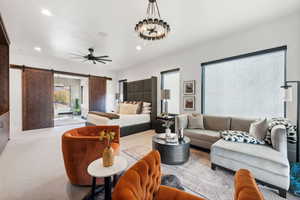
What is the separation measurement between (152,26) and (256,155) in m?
2.62

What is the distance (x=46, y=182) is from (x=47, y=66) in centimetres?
518

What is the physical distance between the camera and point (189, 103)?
14.0ft

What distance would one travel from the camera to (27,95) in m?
4.90

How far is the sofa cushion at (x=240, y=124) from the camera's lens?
289 centimetres

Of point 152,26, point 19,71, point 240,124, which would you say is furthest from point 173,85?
point 19,71

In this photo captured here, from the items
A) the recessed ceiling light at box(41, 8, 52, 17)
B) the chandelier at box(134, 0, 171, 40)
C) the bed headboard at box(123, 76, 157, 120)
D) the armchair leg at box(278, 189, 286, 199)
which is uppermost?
the recessed ceiling light at box(41, 8, 52, 17)

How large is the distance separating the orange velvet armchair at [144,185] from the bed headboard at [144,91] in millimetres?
4168

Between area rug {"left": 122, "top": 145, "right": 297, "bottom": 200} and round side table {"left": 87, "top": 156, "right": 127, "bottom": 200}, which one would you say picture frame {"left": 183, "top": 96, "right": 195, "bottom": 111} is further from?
round side table {"left": 87, "top": 156, "right": 127, "bottom": 200}

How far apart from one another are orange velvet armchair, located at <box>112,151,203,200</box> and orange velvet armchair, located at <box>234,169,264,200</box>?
36 centimetres

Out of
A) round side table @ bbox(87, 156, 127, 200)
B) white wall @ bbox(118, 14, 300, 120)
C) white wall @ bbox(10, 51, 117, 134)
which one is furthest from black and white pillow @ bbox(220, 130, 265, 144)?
white wall @ bbox(10, 51, 117, 134)

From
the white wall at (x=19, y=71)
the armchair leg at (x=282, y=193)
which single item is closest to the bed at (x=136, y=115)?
the white wall at (x=19, y=71)

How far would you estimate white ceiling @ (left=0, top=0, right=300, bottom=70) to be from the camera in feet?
7.45

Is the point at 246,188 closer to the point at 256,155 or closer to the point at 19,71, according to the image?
the point at 256,155

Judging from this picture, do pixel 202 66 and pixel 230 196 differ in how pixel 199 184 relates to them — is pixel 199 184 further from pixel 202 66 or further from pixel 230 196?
pixel 202 66
